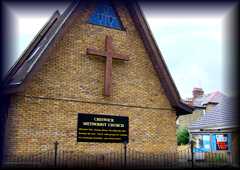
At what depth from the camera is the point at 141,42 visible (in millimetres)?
13758

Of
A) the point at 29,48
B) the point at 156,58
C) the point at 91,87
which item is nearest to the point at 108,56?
the point at 91,87

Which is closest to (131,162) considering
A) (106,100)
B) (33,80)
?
(106,100)

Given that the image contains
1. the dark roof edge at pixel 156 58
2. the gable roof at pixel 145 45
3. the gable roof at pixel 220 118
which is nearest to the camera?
the gable roof at pixel 145 45

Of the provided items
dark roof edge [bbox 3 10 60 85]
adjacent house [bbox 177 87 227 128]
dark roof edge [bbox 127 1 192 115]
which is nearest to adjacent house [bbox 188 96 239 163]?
dark roof edge [bbox 127 1 192 115]

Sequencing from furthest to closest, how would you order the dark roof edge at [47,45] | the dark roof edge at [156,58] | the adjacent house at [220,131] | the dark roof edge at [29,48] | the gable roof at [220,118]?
the gable roof at [220,118] < the adjacent house at [220,131] < the dark roof edge at [156,58] < the dark roof edge at [29,48] < the dark roof edge at [47,45]

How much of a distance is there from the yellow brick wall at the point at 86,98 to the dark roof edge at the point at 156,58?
8.7 inches

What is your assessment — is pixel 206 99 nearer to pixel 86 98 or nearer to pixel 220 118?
pixel 220 118

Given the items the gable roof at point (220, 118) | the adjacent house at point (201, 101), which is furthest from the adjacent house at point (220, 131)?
the adjacent house at point (201, 101)

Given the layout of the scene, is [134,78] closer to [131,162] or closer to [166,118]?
[166,118]

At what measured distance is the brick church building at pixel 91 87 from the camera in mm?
10945

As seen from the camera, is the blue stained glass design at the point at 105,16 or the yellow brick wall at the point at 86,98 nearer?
the yellow brick wall at the point at 86,98

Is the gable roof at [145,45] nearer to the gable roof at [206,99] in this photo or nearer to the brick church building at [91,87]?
the brick church building at [91,87]

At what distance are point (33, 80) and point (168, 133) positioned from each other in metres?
5.94

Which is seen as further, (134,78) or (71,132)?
(134,78)
